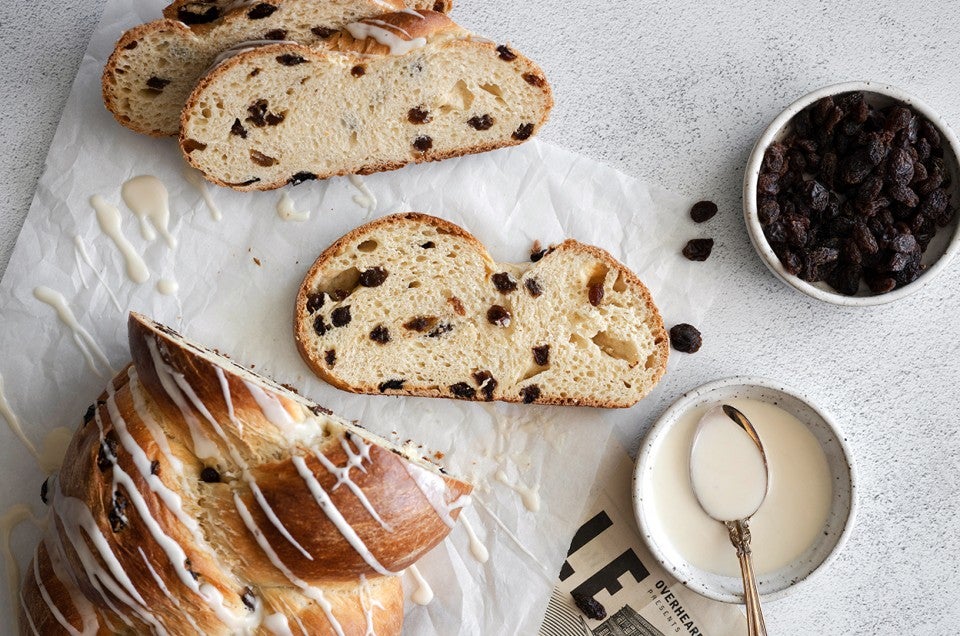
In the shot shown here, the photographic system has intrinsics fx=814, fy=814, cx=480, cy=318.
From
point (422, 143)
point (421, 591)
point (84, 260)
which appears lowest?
point (421, 591)

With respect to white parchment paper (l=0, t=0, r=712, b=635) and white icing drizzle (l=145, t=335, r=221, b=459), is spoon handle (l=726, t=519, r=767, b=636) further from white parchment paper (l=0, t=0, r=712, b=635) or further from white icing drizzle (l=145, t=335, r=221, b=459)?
white icing drizzle (l=145, t=335, r=221, b=459)

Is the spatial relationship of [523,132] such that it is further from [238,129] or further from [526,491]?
[526,491]

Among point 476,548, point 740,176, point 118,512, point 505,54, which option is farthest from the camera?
point 740,176

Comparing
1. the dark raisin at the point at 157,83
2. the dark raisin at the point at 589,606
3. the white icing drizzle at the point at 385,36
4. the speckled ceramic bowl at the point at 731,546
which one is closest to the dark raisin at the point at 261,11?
the white icing drizzle at the point at 385,36

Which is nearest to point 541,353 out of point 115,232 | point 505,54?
point 505,54

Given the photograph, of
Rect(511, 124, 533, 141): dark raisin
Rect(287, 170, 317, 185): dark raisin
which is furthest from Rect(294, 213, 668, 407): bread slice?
Rect(511, 124, 533, 141): dark raisin

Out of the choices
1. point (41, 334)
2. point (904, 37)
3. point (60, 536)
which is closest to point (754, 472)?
point (904, 37)

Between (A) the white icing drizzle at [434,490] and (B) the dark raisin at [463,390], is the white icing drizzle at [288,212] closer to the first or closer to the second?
(B) the dark raisin at [463,390]
